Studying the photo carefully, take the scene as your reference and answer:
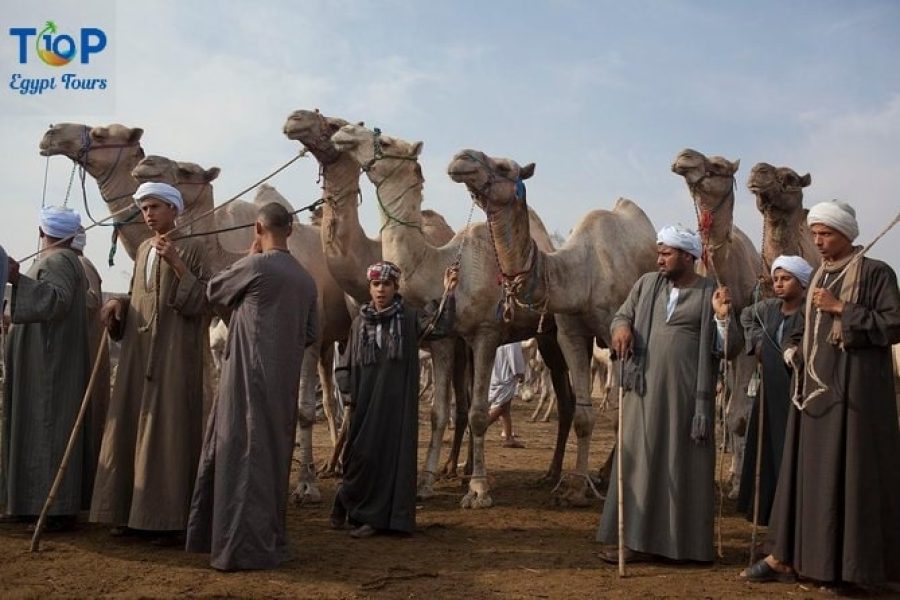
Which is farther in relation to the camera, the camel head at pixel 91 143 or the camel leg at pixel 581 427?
the camel leg at pixel 581 427

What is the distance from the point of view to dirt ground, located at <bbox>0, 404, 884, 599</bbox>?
17.7 feet

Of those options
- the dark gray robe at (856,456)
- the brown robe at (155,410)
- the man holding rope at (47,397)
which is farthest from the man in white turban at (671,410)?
the man holding rope at (47,397)

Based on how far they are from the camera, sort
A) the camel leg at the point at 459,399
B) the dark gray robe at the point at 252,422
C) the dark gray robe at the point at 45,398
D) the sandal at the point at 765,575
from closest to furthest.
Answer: the dark gray robe at the point at 252,422 < the sandal at the point at 765,575 < the dark gray robe at the point at 45,398 < the camel leg at the point at 459,399

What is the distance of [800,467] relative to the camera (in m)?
5.53

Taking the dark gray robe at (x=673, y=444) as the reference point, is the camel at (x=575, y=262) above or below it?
above

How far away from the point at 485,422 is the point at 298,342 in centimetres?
293

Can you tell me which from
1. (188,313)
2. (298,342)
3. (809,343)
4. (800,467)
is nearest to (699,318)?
(809,343)

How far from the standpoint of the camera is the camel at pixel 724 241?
26.9 ft

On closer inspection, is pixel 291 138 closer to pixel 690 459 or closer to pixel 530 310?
pixel 530 310

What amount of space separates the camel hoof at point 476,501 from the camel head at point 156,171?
3674mm

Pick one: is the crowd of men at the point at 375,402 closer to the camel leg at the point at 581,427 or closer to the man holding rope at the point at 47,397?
the man holding rope at the point at 47,397

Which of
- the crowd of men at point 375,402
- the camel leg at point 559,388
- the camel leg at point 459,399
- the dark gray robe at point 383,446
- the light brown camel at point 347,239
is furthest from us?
the camel leg at point 459,399

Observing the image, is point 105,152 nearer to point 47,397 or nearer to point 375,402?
point 47,397

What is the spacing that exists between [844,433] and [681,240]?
1.59 metres
